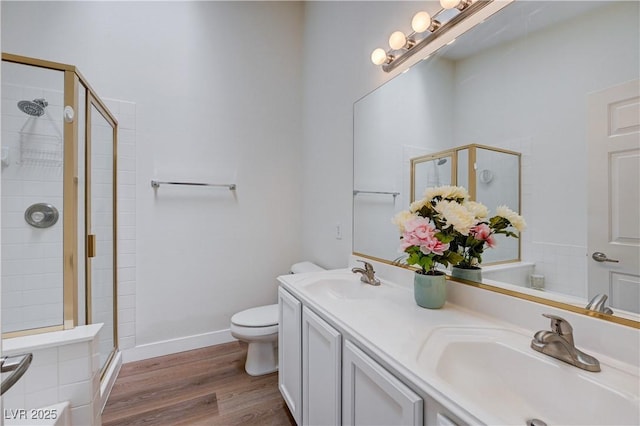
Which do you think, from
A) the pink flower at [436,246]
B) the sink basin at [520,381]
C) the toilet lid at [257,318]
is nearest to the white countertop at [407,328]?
the sink basin at [520,381]

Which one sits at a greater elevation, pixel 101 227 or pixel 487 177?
pixel 487 177

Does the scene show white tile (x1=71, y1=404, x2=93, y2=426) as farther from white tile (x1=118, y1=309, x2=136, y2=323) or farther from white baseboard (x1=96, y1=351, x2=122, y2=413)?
white tile (x1=118, y1=309, x2=136, y2=323)

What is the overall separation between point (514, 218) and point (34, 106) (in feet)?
8.00

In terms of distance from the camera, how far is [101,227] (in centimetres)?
182

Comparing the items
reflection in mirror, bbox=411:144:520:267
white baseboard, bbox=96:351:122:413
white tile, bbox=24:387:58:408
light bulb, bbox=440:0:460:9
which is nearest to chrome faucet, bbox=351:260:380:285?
reflection in mirror, bbox=411:144:520:267

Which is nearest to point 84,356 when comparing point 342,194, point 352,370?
point 352,370

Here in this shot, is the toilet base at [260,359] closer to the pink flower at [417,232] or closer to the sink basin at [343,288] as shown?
the sink basin at [343,288]

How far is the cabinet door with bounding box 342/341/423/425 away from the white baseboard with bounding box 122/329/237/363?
173 cm

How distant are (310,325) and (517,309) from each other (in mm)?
775

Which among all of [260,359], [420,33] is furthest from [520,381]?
[260,359]

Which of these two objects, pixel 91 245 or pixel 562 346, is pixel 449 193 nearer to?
pixel 562 346

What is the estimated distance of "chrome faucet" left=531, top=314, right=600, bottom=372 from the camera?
72cm

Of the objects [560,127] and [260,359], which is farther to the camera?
[260,359]

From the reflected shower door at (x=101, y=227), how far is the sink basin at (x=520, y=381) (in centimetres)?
180
